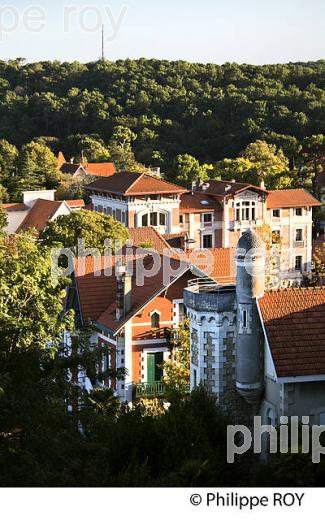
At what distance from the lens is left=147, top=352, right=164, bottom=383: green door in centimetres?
2488

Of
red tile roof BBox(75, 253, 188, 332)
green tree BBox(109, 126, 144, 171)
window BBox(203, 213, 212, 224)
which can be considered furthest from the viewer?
green tree BBox(109, 126, 144, 171)

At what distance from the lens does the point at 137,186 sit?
51125mm

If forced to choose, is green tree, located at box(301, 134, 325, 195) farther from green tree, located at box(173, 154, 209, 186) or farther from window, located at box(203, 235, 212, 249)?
window, located at box(203, 235, 212, 249)

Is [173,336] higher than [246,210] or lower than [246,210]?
higher

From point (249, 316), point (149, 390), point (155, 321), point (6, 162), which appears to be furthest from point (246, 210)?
point (249, 316)

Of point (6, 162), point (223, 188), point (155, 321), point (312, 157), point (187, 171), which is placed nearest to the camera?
point (155, 321)

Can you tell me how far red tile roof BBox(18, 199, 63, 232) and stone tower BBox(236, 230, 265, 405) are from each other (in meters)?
30.8

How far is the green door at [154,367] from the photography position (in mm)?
24875

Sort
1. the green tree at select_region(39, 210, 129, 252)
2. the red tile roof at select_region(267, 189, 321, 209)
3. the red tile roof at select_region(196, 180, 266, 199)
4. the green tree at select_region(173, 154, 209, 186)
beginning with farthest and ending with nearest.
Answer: the green tree at select_region(173, 154, 209, 186) → the red tile roof at select_region(267, 189, 321, 209) → the red tile roof at select_region(196, 180, 266, 199) → the green tree at select_region(39, 210, 129, 252)

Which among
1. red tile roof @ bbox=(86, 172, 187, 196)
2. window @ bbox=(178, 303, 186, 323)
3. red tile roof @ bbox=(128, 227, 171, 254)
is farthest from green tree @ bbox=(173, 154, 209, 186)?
window @ bbox=(178, 303, 186, 323)

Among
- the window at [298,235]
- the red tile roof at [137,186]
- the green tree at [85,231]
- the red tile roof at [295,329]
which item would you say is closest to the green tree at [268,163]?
the window at [298,235]

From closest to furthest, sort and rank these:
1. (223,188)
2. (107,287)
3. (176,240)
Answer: (107,287)
(176,240)
(223,188)

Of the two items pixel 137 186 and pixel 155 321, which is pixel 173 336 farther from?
pixel 137 186

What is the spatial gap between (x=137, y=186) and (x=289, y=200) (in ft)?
26.3
